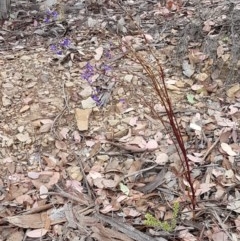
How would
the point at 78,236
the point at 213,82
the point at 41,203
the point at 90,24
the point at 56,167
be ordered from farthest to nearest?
the point at 90,24 → the point at 213,82 → the point at 56,167 → the point at 41,203 → the point at 78,236

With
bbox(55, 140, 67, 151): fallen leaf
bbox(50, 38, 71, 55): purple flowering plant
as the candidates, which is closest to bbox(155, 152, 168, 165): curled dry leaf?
bbox(55, 140, 67, 151): fallen leaf

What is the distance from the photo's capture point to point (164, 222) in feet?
6.50

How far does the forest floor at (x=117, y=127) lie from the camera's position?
204 cm

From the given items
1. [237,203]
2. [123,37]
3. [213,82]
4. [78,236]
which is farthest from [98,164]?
[123,37]

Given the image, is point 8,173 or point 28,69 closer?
point 8,173

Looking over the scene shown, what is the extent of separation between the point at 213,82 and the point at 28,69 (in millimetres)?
1068

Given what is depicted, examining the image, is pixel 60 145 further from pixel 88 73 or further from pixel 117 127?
pixel 88 73

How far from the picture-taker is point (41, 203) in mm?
2117

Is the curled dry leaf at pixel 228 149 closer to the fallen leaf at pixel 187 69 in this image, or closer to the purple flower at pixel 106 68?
the fallen leaf at pixel 187 69

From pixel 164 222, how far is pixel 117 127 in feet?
2.06

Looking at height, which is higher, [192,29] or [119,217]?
[192,29]

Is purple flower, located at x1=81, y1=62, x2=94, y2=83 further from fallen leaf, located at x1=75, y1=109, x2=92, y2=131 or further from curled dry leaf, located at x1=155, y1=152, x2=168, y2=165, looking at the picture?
curled dry leaf, located at x1=155, y1=152, x2=168, y2=165

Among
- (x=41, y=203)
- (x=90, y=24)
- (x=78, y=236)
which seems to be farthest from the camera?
(x=90, y=24)

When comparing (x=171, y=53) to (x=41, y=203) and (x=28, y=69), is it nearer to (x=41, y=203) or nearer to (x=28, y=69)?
(x=28, y=69)
